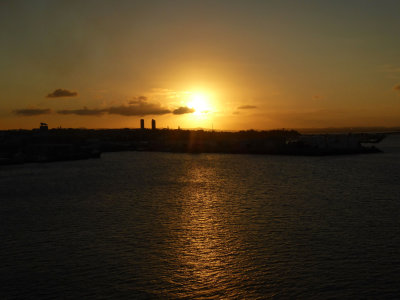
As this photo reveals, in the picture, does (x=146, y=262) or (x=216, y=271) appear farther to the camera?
(x=146, y=262)

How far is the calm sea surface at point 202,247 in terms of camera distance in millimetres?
12117

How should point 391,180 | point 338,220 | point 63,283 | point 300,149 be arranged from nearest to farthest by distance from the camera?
1. point 63,283
2. point 338,220
3. point 391,180
4. point 300,149

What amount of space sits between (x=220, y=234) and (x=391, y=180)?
31778 millimetres

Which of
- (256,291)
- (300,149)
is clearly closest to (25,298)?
(256,291)

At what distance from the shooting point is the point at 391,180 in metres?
41.8

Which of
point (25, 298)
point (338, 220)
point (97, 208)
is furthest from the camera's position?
point (97, 208)

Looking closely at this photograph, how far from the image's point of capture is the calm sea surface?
12.1 meters

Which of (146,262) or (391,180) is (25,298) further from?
(391,180)

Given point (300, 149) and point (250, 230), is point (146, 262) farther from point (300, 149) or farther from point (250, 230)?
point (300, 149)

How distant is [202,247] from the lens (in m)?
16.4

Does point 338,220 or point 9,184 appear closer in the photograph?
point 338,220

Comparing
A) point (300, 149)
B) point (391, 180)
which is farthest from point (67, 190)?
point (300, 149)

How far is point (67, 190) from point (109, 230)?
19520mm

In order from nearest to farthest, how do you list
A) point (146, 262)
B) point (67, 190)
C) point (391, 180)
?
point (146, 262) < point (67, 190) < point (391, 180)
